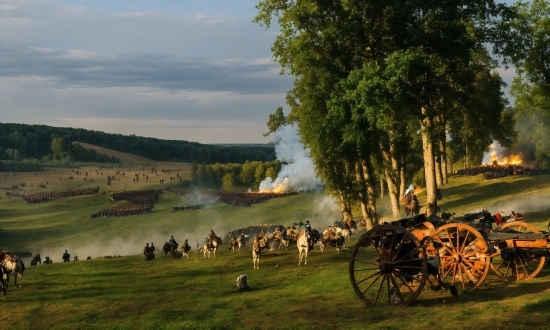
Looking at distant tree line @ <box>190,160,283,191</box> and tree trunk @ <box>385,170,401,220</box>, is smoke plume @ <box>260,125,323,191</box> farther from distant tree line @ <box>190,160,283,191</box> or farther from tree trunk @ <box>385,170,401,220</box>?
tree trunk @ <box>385,170,401,220</box>

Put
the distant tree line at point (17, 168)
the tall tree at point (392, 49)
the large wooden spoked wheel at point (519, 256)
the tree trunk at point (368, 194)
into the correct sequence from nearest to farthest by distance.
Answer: the large wooden spoked wheel at point (519, 256), the tall tree at point (392, 49), the tree trunk at point (368, 194), the distant tree line at point (17, 168)

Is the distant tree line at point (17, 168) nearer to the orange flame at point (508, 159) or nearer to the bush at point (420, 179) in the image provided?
the orange flame at point (508, 159)

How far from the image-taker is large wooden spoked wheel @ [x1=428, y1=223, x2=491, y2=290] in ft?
67.9

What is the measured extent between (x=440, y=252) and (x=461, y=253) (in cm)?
89

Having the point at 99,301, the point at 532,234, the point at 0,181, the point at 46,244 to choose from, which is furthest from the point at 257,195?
the point at 0,181

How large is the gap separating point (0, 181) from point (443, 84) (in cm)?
15971

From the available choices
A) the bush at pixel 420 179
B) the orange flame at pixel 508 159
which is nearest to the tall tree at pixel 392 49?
the bush at pixel 420 179

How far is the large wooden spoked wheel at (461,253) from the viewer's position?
2069cm

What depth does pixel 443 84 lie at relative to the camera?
34.9 m

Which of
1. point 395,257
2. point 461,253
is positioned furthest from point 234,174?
point 395,257

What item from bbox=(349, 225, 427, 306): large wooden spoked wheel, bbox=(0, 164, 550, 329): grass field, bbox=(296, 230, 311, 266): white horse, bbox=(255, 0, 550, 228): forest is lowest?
bbox=(0, 164, 550, 329): grass field

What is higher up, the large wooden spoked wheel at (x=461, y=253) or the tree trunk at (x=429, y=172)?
the tree trunk at (x=429, y=172)

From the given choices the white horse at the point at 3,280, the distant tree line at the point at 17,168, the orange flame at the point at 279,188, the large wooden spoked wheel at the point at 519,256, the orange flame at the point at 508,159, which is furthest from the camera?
the distant tree line at the point at 17,168

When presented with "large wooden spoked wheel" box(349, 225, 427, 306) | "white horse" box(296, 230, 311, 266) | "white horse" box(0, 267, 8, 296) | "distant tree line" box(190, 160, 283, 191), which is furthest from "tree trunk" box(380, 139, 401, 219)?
"distant tree line" box(190, 160, 283, 191)
